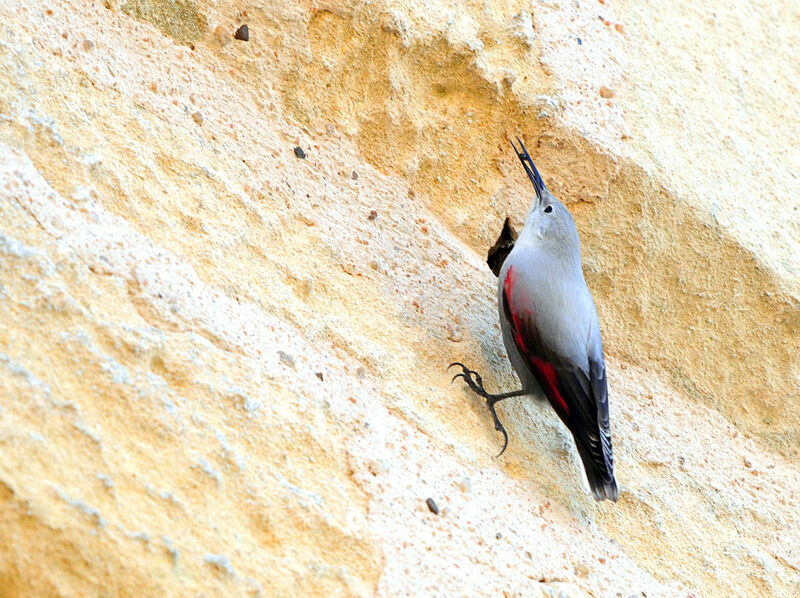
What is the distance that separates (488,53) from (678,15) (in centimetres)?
105

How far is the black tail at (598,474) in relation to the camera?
2459mm

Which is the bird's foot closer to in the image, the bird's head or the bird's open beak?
the bird's head

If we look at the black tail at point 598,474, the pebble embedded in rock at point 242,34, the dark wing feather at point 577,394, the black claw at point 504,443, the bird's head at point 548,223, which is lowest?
the black claw at point 504,443

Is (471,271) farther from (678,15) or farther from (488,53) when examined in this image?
(678,15)

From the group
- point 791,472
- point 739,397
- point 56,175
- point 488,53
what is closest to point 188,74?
point 56,175

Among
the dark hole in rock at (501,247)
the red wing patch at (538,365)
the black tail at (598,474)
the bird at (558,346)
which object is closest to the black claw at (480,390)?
the bird at (558,346)

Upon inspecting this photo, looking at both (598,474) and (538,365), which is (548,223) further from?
(598,474)

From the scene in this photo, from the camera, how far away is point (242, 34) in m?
2.67

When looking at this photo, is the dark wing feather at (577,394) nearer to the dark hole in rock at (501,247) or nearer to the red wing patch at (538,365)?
the red wing patch at (538,365)

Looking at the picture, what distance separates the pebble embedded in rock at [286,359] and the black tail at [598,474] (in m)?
0.95

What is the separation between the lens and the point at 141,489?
5.37ft

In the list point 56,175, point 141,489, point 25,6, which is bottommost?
point 141,489

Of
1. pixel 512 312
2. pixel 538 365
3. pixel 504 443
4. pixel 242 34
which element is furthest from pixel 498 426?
pixel 242 34

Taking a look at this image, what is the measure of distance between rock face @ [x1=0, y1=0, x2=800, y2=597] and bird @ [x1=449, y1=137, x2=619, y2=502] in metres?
0.11
